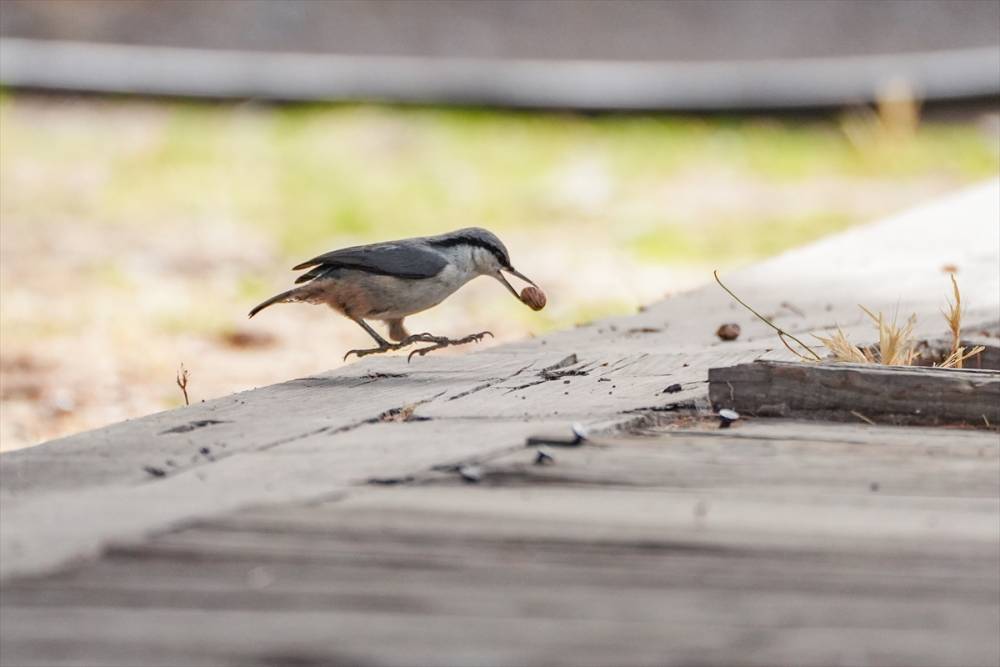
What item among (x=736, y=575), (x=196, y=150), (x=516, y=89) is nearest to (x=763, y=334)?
(x=736, y=575)

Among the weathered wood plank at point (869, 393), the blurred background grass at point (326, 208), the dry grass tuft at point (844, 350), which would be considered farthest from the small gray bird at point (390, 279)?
the blurred background grass at point (326, 208)

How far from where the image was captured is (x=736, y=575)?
159cm

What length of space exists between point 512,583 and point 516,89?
1073 cm

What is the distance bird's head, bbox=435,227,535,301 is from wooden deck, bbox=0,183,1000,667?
1.35 meters

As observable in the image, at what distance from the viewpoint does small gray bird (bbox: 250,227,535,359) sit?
370 cm

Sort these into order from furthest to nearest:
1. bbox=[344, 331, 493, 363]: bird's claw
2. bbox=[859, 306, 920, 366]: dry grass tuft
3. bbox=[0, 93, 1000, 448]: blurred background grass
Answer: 1. bbox=[0, 93, 1000, 448]: blurred background grass
2. bbox=[344, 331, 493, 363]: bird's claw
3. bbox=[859, 306, 920, 366]: dry grass tuft

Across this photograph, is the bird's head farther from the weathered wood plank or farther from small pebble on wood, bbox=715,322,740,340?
the weathered wood plank

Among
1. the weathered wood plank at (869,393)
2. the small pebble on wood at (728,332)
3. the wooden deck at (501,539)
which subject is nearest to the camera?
the wooden deck at (501,539)

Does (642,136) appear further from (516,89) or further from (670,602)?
(670,602)

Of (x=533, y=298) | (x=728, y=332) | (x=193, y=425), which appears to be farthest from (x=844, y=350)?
(x=533, y=298)

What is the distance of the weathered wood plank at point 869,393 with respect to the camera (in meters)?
2.39

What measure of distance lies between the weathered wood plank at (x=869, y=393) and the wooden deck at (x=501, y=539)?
0.05 meters


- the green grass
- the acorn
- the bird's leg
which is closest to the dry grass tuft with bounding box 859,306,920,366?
the acorn

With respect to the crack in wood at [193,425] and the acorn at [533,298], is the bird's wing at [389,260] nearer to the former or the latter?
the acorn at [533,298]
